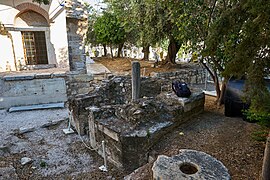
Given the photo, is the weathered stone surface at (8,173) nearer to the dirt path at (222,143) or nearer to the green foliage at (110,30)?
the dirt path at (222,143)

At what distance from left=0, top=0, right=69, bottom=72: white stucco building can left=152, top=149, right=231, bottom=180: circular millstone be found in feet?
30.2

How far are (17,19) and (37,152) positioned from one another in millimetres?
8443

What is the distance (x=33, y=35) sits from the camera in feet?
33.3

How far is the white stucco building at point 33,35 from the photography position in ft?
30.6

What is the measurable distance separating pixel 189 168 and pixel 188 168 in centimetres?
1

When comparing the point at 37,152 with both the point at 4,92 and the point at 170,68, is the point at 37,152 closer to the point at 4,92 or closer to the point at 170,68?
the point at 4,92

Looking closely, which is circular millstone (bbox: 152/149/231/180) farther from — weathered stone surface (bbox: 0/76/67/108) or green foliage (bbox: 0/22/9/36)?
green foliage (bbox: 0/22/9/36)

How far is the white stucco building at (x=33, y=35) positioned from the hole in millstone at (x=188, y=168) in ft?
30.5

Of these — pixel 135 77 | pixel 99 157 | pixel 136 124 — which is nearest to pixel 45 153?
pixel 99 157

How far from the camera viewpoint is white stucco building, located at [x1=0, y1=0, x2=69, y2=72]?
931 centimetres

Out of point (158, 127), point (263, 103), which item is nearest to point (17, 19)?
point (158, 127)

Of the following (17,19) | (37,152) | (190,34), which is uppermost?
(17,19)

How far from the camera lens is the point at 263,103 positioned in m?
1.56

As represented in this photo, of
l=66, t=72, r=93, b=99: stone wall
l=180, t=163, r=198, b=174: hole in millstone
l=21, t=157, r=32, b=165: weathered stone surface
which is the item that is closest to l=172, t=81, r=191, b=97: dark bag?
l=180, t=163, r=198, b=174: hole in millstone
